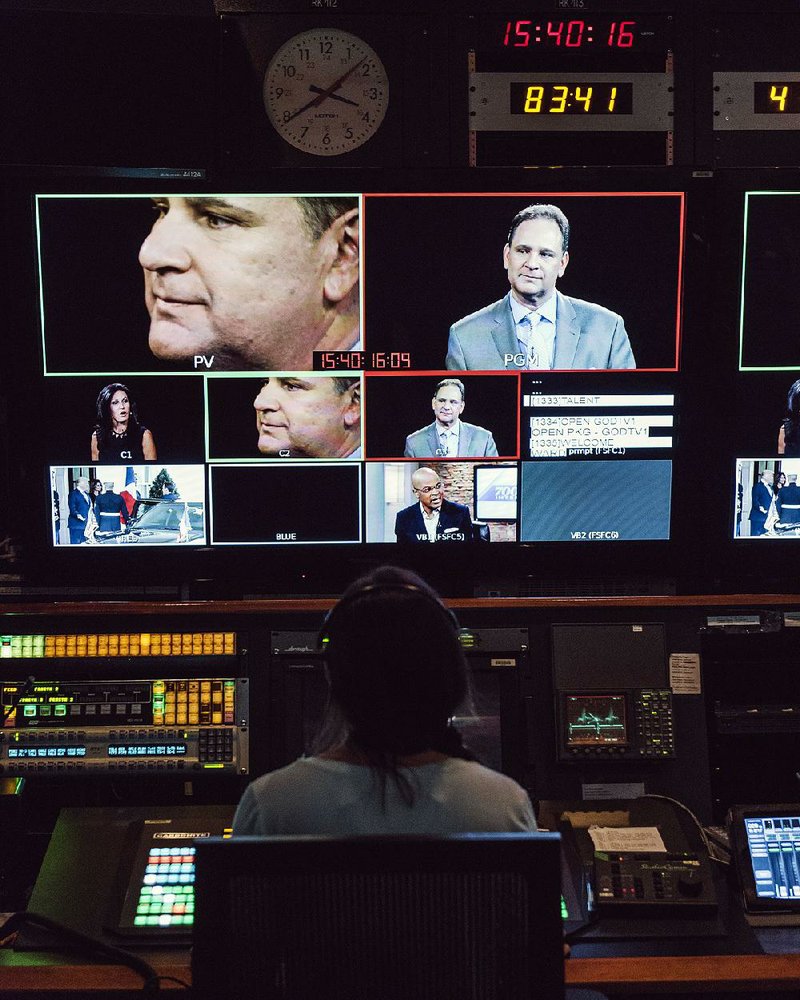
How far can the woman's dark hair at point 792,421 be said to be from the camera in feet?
8.49

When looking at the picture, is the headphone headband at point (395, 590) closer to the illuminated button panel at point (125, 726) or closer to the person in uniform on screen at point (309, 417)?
the illuminated button panel at point (125, 726)

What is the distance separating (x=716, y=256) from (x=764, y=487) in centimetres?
60

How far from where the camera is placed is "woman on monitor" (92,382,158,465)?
253 cm

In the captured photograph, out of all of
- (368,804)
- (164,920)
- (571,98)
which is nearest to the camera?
(368,804)

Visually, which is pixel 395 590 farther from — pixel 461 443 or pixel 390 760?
pixel 461 443

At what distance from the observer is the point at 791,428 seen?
2.60m

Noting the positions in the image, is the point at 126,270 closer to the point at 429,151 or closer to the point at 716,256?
the point at 429,151

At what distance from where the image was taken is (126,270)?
2516 mm

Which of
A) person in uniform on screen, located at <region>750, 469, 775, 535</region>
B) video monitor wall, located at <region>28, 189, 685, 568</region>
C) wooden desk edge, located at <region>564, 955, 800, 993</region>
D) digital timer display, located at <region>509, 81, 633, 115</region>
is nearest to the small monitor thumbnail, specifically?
person in uniform on screen, located at <region>750, 469, 775, 535</region>

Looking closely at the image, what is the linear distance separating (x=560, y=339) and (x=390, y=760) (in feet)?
4.70

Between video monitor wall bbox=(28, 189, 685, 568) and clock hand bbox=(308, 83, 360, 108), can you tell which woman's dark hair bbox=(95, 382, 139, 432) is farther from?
clock hand bbox=(308, 83, 360, 108)

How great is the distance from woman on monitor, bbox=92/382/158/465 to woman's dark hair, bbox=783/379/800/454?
5.24 feet

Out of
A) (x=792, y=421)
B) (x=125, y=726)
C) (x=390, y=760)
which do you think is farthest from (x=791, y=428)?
(x=125, y=726)

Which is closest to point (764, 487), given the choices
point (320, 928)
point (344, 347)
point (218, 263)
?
point (344, 347)
